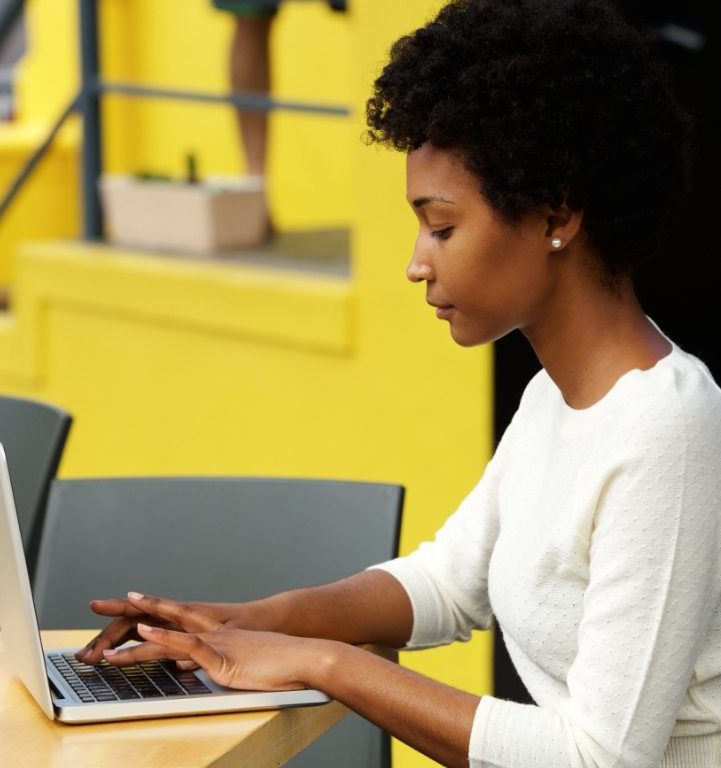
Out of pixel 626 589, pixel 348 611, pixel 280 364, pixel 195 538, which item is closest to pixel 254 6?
pixel 280 364

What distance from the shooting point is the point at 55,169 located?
5723 mm

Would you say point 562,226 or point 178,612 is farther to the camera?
point 178,612

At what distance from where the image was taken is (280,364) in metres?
3.77

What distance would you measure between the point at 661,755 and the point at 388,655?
45cm

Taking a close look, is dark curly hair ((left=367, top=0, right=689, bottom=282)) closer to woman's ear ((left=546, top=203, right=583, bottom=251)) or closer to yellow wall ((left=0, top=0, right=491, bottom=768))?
woman's ear ((left=546, top=203, right=583, bottom=251))

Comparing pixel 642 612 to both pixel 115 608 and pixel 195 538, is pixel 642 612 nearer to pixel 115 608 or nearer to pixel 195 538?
pixel 115 608

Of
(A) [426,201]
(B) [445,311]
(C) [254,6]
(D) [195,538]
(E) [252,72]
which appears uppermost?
(C) [254,6]

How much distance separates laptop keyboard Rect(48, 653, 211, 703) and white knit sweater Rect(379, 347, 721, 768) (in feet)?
1.01

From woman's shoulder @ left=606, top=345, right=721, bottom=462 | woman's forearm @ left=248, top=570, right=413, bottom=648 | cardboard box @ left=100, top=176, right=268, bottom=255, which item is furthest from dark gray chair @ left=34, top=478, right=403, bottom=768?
cardboard box @ left=100, top=176, right=268, bottom=255

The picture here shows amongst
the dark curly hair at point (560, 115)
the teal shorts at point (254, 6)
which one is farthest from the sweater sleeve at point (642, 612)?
the teal shorts at point (254, 6)

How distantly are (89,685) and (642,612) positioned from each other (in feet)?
1.86

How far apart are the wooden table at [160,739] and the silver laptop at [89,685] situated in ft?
0.04

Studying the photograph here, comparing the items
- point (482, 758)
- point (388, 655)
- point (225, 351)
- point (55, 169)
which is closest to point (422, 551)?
point (388, 655)

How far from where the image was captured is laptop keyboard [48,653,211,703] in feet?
5.56
